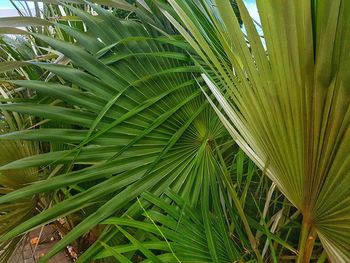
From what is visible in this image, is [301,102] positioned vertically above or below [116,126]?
below

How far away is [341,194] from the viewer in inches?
18.9

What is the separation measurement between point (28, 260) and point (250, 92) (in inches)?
61.8

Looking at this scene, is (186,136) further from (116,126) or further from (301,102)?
(301,102)

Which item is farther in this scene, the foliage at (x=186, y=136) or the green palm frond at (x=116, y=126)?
the green palm frond at (x=116, y=126)

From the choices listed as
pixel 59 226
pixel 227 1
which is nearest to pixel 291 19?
pixel 227 1

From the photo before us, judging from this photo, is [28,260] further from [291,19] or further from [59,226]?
[291,19]

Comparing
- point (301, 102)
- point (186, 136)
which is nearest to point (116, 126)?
point (186, 136)

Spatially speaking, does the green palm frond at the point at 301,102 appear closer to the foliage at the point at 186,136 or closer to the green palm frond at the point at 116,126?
the foliage at the point at 186,136

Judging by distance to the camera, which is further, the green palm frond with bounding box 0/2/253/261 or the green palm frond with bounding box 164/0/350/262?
the green palm frond with bounding box 0/2/253/261

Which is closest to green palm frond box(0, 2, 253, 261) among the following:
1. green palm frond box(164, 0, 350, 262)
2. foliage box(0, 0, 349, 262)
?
foliage box(0, 0, 349, 262)

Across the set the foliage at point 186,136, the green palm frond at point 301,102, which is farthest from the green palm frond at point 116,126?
the green palm frond at point 301,102

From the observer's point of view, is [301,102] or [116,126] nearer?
[301,102]

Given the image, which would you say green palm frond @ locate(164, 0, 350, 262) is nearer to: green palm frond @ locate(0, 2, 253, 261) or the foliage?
the foliage

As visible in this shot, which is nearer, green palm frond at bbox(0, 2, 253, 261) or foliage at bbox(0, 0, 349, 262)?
foliage at bbox(0, 0, 349, 262)
